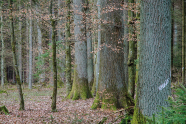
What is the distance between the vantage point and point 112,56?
733 cm

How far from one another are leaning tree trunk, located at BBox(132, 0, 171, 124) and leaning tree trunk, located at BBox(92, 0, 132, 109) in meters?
3.23

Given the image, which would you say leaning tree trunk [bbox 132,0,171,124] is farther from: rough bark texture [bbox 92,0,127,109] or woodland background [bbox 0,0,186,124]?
rough bark texture [bbox 92,0,127,109]

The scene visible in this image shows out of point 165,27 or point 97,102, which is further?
point 97,102

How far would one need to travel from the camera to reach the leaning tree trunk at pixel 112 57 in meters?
7.29

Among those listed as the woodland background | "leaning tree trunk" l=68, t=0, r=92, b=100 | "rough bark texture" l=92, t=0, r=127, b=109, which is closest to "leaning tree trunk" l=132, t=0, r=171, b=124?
the woodland background

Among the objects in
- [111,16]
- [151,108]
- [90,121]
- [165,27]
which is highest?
[111,16]

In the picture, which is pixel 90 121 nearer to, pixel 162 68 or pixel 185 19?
pixel 162 68

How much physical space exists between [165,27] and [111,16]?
3.68 metres

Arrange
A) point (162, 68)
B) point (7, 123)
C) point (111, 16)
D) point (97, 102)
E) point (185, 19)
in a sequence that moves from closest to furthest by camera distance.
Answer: point (162, 68), point (7, 123), point (111, 16), point (97, 102), point (185, 19)

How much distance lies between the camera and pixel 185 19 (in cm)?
1140

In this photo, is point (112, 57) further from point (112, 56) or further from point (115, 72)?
point (115, 72)

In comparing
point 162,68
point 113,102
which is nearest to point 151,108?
point 162,68

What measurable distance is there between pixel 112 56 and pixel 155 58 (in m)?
3.46

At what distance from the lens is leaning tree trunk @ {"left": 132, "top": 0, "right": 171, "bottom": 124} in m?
3.89
